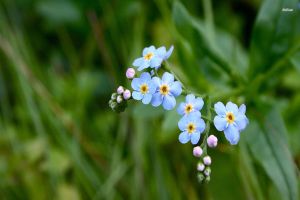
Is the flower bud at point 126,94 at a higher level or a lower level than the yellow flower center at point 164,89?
higher

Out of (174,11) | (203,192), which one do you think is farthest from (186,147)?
(174,11)

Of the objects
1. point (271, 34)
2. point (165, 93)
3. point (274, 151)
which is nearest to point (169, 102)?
point (165, 93)

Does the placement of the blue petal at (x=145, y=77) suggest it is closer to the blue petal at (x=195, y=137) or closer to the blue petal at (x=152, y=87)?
the blue petal at (x=152, y=87)

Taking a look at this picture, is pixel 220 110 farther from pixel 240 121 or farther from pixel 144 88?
pixel 144 88

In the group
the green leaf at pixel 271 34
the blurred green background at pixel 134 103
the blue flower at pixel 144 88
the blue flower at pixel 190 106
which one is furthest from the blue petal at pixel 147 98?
the green leaf at pixel 271 34

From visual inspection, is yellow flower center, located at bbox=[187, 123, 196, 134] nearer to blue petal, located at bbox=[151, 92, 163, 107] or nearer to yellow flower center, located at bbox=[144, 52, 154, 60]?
Answer: blue petal, located at bbox=[151, 92, 163, 107]

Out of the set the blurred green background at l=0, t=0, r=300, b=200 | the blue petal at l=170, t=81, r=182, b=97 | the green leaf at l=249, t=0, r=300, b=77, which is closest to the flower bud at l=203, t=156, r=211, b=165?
the blue petal at l=170, t=81, r=182, b=97
